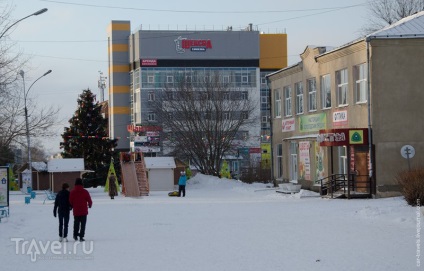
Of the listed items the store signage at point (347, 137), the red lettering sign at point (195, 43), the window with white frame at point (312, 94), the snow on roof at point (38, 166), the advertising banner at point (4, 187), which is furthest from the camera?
the red lettering sign at point (195, 43)

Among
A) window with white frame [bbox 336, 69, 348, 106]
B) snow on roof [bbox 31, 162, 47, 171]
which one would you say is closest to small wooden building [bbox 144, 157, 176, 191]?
snow on roof [bbox 31, 162, 47, 171]

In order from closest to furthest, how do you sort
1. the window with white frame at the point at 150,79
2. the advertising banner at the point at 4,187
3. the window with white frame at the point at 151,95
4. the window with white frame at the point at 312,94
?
the advertising banner at the point at 4,187 → the window with white frame at the point at 312,94 → the window with white frame at the point at 151,95 → the window with white frame at the point at 150,79

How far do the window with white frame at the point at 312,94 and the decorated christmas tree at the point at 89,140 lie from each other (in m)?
32.9

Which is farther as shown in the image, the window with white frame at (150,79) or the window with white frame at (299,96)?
the window with white frame at (150,79)

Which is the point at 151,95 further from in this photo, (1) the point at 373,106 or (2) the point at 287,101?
(1) the point at 373,106

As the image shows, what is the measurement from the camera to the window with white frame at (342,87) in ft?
131

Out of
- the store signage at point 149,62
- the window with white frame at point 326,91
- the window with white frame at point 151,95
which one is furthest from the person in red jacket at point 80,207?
the store signage at point 149,62

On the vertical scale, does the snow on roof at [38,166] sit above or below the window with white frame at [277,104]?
below

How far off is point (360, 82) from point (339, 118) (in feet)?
9.73

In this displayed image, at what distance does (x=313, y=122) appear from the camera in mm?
44312

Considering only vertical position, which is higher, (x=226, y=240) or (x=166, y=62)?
(x=166, y=62)

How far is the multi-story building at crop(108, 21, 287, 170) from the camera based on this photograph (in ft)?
381

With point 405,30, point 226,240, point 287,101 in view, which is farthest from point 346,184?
point 226,240

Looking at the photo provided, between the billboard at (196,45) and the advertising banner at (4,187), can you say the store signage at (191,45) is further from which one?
the advertising banner at (4,187)
